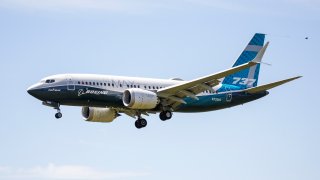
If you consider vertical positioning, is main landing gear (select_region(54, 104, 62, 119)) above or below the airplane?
below

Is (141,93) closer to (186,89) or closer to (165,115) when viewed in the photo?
(165,115)

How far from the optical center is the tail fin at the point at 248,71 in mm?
95375

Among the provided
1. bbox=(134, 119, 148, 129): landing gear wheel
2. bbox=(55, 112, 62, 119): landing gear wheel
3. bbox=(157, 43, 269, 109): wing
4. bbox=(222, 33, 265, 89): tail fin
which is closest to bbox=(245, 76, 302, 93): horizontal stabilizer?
bbox=(222, 33, 265, 89): tail fin

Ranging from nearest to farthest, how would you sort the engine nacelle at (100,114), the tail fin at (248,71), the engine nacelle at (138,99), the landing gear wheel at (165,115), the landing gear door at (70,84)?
the landing gear door at (70,84)
the engine nacelle at (138,99)
the landing gear wheel at (165,115)
the engine nacelle at (100,114)
the tail fin at (248,71)

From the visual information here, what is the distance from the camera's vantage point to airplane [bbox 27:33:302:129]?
3364 inches

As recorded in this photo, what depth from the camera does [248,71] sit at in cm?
9719

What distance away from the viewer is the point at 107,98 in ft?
284

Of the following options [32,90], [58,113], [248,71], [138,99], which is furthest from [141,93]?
[248,71]

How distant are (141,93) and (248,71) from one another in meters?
15.4

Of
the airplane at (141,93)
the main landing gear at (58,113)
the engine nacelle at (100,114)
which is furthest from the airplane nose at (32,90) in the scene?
the engine nacelle at (100,114)

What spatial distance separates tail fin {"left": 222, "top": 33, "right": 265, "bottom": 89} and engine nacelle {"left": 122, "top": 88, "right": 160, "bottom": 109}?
10942mm

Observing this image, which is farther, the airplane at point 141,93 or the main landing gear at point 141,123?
the main landing gear at point 141,123

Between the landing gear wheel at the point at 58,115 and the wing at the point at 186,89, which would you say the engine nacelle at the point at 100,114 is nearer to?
the wing at the point at 186,89

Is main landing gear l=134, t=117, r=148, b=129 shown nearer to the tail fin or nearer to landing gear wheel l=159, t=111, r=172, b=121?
landing gear wheel l=159, t=111, r=172, b=121
